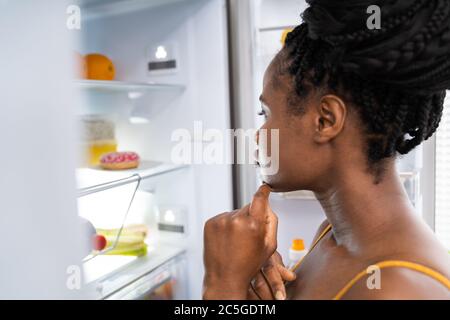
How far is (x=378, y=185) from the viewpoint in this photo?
63cm

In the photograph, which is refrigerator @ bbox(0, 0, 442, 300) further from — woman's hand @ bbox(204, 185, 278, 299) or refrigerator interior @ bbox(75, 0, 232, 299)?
woman's hand @ bbox(204, 185, 278, 299)

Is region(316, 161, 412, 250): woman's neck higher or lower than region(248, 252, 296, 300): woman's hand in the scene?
higher

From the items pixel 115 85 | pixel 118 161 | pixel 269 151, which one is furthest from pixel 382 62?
pixel 118 161

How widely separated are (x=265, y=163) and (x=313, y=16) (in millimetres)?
243

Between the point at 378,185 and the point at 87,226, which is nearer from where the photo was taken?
the point at 378,185

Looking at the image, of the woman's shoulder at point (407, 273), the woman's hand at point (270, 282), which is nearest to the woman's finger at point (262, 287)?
the woman's hand at point (270, 282)

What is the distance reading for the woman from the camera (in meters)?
0.51

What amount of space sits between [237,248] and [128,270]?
25.7 inches

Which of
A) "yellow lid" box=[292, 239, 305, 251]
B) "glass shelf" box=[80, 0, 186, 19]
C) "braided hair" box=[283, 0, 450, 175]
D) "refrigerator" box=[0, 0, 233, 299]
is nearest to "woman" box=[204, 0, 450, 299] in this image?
"braided hair" box=[283, 0, 450, 175]

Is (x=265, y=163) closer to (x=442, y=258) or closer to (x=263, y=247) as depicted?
(x=263, y=247)

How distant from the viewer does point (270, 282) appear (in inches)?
26.4

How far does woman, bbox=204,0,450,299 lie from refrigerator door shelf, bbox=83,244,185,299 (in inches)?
20.6

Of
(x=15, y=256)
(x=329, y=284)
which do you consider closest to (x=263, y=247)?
(x=329, y=284)
